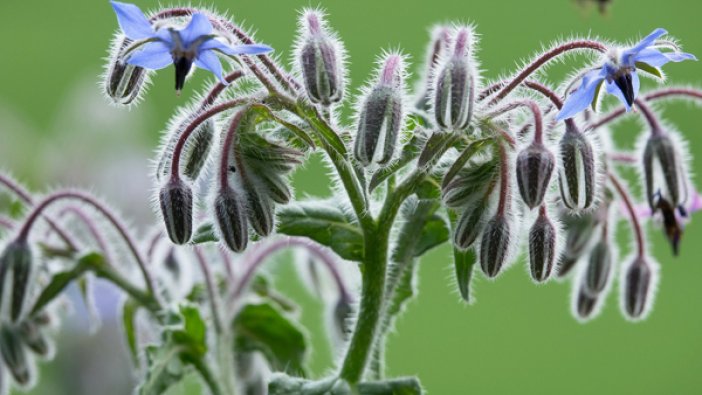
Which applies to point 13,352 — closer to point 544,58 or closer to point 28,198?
point 28,198

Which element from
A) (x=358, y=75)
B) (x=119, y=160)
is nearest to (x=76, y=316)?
(x=119, y=160)

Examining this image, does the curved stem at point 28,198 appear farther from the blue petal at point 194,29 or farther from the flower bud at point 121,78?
the blue petal at point 194,29

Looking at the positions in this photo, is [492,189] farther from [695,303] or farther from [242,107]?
[695,303]

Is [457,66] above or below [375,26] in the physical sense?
below

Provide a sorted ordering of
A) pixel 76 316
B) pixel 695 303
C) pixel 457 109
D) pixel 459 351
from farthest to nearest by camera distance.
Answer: pixel 695 303
pixel 459 351
pixel 76 316
pixel 457 109

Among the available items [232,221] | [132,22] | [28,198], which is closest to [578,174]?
[232,221]

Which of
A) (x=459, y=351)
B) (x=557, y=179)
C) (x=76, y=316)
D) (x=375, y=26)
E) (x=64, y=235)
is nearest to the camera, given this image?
(x=557, y=179)
